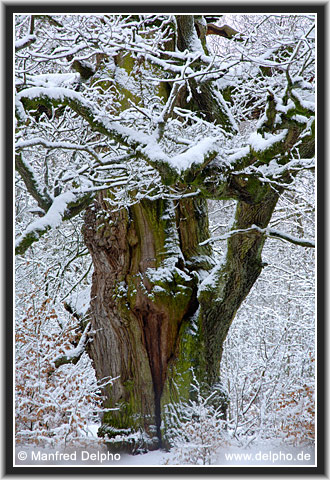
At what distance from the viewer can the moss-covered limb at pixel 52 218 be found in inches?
168

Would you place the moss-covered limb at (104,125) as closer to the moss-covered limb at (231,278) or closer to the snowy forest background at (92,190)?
the snowy forest background at (92,190)

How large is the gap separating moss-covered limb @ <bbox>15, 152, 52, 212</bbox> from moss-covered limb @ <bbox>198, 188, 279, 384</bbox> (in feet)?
6.73

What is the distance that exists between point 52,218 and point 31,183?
422 millimetres

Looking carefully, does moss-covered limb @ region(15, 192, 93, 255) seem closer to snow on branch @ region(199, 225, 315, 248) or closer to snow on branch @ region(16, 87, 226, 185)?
snow on branch @ region(16, 87, 226, 185)

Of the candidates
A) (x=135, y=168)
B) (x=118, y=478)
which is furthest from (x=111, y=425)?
(x=135, y=168)

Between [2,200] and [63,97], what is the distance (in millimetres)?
1020

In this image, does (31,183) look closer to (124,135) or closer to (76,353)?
(124,135)

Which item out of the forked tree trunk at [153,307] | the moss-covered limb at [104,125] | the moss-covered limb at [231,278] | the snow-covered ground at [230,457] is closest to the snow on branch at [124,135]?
the moss-covered limb at [104,125]

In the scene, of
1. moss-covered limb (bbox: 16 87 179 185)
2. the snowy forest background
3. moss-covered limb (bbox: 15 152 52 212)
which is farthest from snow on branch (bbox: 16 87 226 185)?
moss-covered limb (bbox: 15 152 52 212)

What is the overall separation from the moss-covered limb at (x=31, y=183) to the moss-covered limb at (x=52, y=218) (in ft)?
0.33

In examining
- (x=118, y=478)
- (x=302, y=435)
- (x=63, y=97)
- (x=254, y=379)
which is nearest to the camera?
(x=118, y=478)

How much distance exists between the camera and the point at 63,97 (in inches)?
163

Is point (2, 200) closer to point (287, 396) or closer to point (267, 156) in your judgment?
point (267, 156)

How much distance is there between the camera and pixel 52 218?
4.41m
